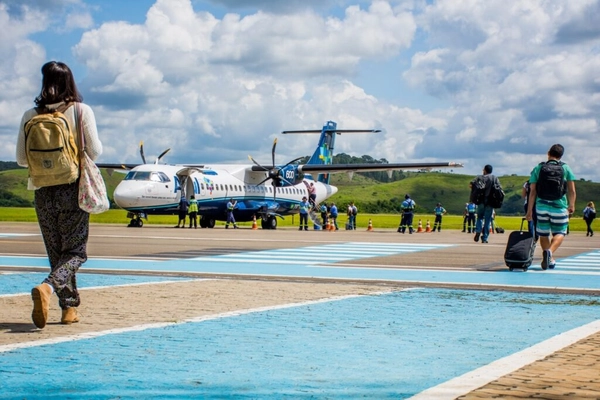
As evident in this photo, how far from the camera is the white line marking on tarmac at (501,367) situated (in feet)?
12.4

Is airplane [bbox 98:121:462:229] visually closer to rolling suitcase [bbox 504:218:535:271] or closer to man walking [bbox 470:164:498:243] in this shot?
man walking [bbox 470:164:498:243]

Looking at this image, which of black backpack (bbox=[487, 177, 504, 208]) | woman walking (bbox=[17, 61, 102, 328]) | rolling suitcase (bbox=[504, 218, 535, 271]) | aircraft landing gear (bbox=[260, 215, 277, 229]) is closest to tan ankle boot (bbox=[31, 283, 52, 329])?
woman walking (bbox=[17, 61, 102, 328])

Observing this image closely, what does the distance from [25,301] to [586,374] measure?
478 cm

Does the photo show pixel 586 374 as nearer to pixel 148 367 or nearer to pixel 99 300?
pixel 148 367

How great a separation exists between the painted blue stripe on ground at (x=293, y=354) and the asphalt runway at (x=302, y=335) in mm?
Answer: 10

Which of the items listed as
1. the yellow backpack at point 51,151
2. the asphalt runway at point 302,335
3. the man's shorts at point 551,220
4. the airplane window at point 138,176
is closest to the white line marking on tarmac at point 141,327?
the asphalt runway at point 302,335

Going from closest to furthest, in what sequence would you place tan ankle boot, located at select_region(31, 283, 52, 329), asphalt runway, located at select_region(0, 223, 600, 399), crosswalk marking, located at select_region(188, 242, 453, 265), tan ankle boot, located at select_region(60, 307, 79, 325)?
1. asphalt runway, located at select_region(0, 223, 600, 399)
2. tan ankle boot, located at select_region(31, 283, 52, 329)
3. tan ankle boot, located at select_region(60, 307, 79, 325)
4. crosswalk marking, located at select_region(188, 242, 453, 265)

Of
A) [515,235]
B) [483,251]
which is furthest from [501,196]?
[515,235]

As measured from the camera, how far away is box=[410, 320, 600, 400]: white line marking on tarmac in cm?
377

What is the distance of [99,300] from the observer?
7.20 meters

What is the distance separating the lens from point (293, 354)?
4.73 m

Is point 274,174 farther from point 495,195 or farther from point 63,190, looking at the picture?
point 63,190

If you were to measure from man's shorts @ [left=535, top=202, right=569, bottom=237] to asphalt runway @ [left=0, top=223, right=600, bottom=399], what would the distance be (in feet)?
2.90

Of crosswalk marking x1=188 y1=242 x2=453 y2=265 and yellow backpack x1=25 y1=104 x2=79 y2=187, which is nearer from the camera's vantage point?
yellow backpack x1=25 y1=104 x2=79 y2=187
